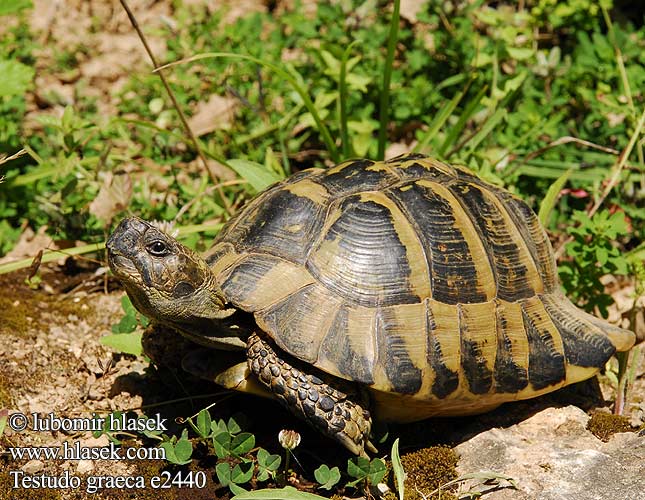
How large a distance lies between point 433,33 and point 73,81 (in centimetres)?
300

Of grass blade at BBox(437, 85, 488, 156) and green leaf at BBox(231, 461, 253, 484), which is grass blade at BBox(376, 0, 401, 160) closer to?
grass blade at BBox(437, 85, 488, 156)

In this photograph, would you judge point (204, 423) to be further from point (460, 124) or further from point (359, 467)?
point (460, 124)

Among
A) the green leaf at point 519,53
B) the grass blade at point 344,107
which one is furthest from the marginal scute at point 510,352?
the green leaf at point 519,53

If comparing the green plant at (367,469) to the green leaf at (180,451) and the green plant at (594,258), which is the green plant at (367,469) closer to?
the green leaf at (180,451)

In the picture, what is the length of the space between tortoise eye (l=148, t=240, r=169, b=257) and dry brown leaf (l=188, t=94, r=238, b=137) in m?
2.84

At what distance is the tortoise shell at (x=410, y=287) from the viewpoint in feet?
9.52

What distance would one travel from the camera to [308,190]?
10.8 ft

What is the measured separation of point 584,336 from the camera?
11.3 ft

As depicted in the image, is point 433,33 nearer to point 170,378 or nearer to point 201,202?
point 201,202

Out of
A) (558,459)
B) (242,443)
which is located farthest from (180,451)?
(558,459)

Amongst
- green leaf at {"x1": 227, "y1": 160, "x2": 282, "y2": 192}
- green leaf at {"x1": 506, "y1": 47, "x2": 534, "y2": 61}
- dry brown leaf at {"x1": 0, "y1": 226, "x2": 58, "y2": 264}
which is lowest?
dry brown leaf at {"x1": 0, "y1": 226, "x2": 58, "y2": 264}

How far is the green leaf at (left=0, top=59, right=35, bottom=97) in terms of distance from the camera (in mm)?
4363

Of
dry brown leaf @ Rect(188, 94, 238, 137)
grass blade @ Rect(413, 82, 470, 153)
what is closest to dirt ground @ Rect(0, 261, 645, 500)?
grass blade @ Rect(413, 82, 470, 153)

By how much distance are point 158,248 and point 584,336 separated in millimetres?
1900
